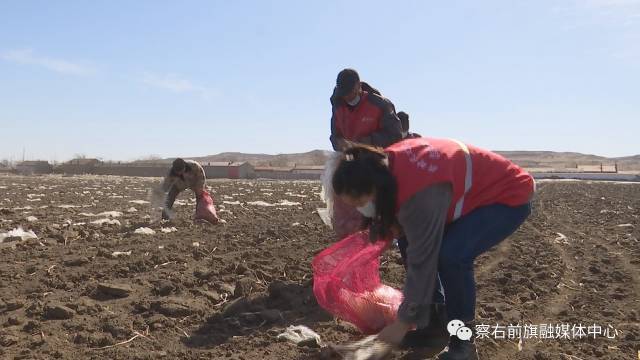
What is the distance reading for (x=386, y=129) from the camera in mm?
4480

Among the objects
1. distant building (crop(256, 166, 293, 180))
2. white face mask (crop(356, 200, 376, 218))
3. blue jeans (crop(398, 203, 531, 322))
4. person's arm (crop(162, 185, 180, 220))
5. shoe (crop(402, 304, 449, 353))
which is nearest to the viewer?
white face mask (crop(356, 200, 376, 218))

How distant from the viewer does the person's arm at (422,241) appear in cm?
244

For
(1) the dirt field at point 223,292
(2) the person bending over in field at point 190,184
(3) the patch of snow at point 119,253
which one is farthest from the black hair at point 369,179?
(2) the person bending over in field at point 190,184

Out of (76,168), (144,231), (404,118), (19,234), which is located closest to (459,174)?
(404,118)

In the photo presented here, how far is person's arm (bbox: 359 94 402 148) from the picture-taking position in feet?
14.6

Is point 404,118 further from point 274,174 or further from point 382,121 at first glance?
point 274,174

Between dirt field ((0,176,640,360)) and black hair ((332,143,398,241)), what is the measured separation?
3.03ft

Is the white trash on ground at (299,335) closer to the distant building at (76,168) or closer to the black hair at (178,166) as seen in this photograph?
the black hair at (178,166)

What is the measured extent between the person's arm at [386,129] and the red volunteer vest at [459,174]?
1.70m

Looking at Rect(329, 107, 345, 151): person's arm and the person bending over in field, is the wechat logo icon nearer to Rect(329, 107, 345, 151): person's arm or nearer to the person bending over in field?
Rect(329, 107, 345, 151): person's arm

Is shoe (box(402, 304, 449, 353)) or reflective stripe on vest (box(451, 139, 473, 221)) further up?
reflective stripe on vest (box(451, 139, 473, 221))

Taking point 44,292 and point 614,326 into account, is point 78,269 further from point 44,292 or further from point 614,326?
point 614,326

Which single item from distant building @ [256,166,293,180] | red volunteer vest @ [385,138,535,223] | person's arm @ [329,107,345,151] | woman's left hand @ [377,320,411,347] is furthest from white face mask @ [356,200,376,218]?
distant building @ [256,166,293,180]

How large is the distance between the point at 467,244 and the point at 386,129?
1.95 metres
